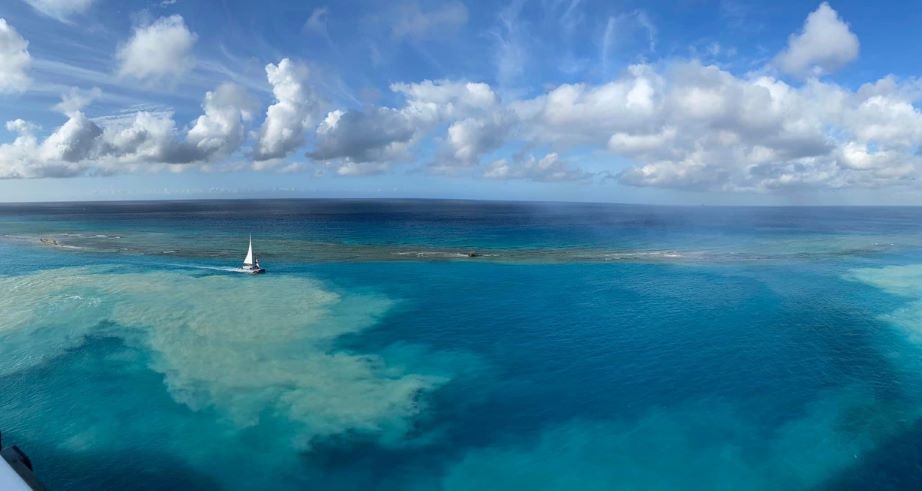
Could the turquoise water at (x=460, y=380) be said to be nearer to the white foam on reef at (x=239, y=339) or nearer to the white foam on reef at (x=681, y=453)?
the white foam on reef at (x=681, y=453)

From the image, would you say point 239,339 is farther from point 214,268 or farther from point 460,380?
point 214,268

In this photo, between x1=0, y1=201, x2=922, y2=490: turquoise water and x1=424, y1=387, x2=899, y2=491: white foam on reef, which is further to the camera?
x1=0, y1=201, x2=922, y2=490: turquoise water

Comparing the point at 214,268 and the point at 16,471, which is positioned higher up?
the point at 214,268

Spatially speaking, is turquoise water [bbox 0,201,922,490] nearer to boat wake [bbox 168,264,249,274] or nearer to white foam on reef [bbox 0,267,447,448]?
white foam on reef [bbox 0,267,447,448]

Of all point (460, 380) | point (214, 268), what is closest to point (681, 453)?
point (460, 380)

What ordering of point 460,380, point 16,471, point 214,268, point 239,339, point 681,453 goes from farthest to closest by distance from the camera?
point 214,268, point 239,339, point 460,380, point 681,453, point 16,471

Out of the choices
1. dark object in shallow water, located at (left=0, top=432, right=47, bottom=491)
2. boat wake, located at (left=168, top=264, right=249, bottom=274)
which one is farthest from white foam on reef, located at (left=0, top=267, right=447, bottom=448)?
dark object in shallow water, located at (left=0, top=432, right=47, bottom=491)
